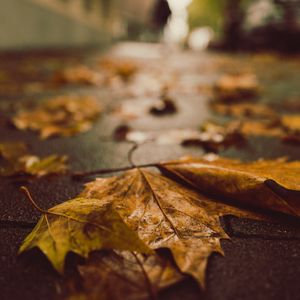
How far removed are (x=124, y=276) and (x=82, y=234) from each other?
15 cm

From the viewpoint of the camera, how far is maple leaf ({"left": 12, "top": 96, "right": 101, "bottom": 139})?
205cm

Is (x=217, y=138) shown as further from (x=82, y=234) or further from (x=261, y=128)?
(x=82, y=234)

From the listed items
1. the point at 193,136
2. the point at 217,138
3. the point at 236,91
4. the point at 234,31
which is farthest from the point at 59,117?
the point at 234,31

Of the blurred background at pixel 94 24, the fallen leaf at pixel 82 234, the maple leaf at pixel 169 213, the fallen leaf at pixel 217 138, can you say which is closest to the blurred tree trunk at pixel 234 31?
the blurred background at pixel 94 24

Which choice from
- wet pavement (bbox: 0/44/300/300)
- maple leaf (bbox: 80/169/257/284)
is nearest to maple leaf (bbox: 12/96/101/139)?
wet pavement (bbox: 0/44/300/300)

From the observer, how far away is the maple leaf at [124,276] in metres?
0.71

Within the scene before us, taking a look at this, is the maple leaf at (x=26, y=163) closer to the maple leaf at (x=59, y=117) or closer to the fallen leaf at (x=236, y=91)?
the maple leaf at (x=59, y=117)

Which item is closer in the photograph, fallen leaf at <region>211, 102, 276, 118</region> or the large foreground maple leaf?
the large foreground maple leaf

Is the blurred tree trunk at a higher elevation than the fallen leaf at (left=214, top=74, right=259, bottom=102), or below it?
higher

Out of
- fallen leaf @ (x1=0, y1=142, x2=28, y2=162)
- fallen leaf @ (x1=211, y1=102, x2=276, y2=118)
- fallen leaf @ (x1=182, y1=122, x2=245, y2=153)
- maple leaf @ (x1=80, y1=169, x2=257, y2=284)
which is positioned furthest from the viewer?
fallen leaf @ (x1=211, y1=102, x2=276, y2=118)

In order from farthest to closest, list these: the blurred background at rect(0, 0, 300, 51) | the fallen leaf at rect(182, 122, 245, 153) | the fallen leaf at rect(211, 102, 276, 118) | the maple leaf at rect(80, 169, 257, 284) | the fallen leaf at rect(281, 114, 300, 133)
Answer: the blurred background at rect(0, 0, 300, 51) → the fallen leaf at rect(211, 102, 276, 118) → the fallen leaf at rect(281, 114, 300, 133) → the fallen leaf at rect(182, 122, 245, 153) → the maple leaf at rect(80, 169, 257, 284)

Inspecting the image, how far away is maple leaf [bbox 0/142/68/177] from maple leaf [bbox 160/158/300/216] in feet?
1.95

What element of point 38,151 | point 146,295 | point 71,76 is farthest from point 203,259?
point 71,76

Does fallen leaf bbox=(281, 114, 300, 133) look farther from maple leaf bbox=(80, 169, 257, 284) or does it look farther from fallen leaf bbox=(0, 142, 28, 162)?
fallen leaf bbox=(0, 142, 28, 162)
